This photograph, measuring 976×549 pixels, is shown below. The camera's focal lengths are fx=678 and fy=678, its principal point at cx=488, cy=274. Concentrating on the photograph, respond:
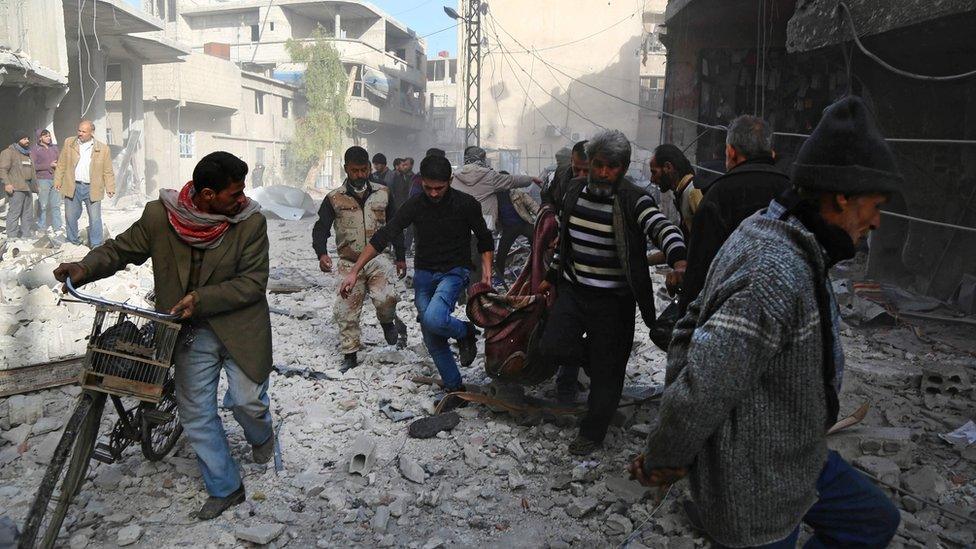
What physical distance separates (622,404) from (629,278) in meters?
1.22

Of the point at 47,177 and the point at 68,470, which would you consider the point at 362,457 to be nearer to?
the point at 68,470

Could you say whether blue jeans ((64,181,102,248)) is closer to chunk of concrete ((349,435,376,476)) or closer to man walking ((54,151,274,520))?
chunk of concrete ((349,435,376,476))

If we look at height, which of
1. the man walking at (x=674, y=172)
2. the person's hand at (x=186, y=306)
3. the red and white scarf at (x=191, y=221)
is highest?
the man walking at (x=674, y=172)

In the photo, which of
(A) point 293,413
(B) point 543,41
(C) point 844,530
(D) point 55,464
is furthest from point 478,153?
(B) point 543,41

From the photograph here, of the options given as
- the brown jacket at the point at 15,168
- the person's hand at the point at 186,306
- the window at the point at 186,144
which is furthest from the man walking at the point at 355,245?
the window at the point at 186,144

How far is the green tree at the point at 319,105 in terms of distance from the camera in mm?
33969

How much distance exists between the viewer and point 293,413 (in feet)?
16.1

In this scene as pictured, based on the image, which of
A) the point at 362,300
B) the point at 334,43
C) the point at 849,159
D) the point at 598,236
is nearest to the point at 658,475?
the point at 849,159

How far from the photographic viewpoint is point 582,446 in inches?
162

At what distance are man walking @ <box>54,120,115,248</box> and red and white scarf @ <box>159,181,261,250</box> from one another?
847cm

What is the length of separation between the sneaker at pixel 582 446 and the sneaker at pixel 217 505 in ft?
6.24

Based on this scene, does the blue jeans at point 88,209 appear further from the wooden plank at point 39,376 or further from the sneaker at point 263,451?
the sneaker at point 263,451

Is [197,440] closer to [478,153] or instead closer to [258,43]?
[478,153]

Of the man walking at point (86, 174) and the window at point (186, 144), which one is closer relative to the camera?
the man walking at point (86, 174)
